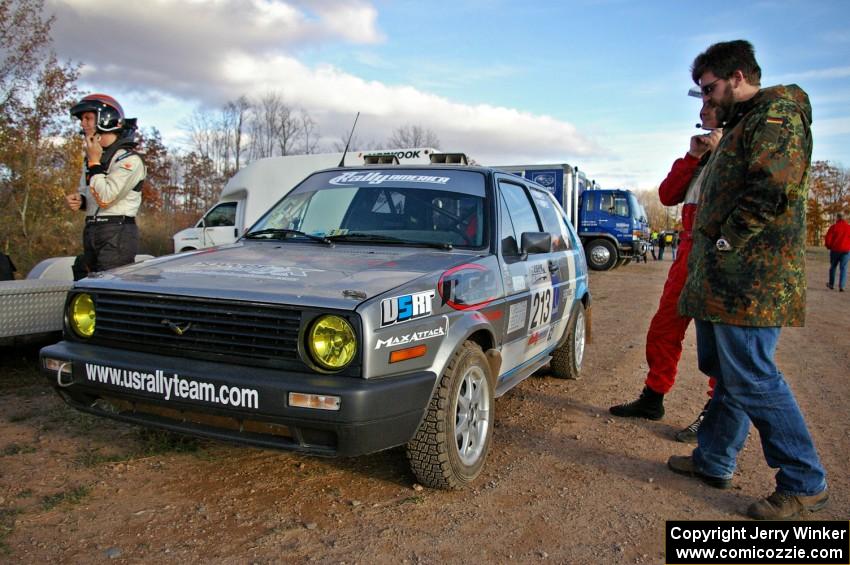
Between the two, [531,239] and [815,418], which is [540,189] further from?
[815,418]

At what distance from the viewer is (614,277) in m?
17.8

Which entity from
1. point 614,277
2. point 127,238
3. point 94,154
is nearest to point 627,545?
point 127,238

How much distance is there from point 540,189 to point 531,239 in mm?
1562

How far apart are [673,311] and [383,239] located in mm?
1999

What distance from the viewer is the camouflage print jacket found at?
261 centimetres

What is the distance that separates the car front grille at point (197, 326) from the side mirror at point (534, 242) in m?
1.63

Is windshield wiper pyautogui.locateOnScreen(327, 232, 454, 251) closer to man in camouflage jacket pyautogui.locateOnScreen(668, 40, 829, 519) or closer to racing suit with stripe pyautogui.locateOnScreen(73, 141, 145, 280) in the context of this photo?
man in camouflage jacket pyautogui.locateOnScreen(668, 40, 829, 519)

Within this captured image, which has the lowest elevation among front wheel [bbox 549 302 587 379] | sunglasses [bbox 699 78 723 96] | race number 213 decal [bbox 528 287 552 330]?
front wheel [bbox 549 302 587 379]

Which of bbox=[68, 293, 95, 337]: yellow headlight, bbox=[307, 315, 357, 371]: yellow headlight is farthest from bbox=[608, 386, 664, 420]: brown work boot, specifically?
bbox=[68, 293, 95, 337]: yellow headlight

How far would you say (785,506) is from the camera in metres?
2.77

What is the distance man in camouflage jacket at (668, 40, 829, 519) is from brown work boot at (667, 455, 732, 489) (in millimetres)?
327

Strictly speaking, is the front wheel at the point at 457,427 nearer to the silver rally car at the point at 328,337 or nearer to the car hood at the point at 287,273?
the silver rally car at the point at 328,337

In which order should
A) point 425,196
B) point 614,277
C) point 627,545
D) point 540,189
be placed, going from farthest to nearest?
point 614,277 < point 540,189 < point 425,196 < point 627,545

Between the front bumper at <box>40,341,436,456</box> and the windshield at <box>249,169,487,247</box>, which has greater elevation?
the windshield at <box>249,169,487,247</box>
